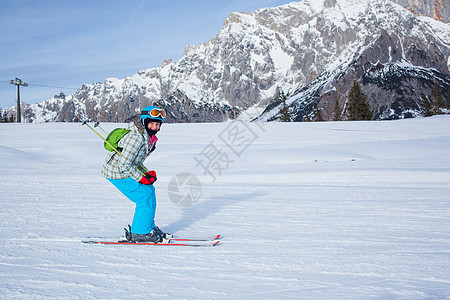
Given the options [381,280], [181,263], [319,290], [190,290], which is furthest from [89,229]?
[381,280]

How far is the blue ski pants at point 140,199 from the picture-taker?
4.36 metres

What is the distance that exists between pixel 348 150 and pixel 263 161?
15.4 ft

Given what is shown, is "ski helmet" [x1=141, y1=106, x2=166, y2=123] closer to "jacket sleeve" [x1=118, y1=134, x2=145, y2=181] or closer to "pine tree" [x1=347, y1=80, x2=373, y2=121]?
"jacket sleeve" [x1=118, y1=134, x2=145, y2=181]

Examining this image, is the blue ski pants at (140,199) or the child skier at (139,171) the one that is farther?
the blue ski pants at (140,199)

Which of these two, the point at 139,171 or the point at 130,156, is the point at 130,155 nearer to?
the point at 130,156

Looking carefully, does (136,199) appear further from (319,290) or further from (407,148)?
(407,148)

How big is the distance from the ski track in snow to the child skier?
304 mm

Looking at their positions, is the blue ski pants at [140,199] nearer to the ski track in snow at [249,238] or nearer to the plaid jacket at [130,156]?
the plaid jacket at [130,156]

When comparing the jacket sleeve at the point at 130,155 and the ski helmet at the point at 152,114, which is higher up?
the ski helmet at the point at 152,114

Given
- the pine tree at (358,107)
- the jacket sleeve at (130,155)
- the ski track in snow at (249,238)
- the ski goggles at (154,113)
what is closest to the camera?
the ski track in snow at (249,238)

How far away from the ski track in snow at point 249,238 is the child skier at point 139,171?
30 cm

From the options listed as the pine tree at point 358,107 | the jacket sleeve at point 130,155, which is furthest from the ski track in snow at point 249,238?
the pine tree at point 358,107

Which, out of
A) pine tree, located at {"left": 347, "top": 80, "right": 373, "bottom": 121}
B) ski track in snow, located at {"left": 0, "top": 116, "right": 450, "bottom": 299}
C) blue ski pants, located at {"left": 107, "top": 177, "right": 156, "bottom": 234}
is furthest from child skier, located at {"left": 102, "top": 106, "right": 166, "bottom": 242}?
pine tree, located at {"left": 347, "top": 80, "right": 373, "bottom": 121}

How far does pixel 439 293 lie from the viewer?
9.41 ft
